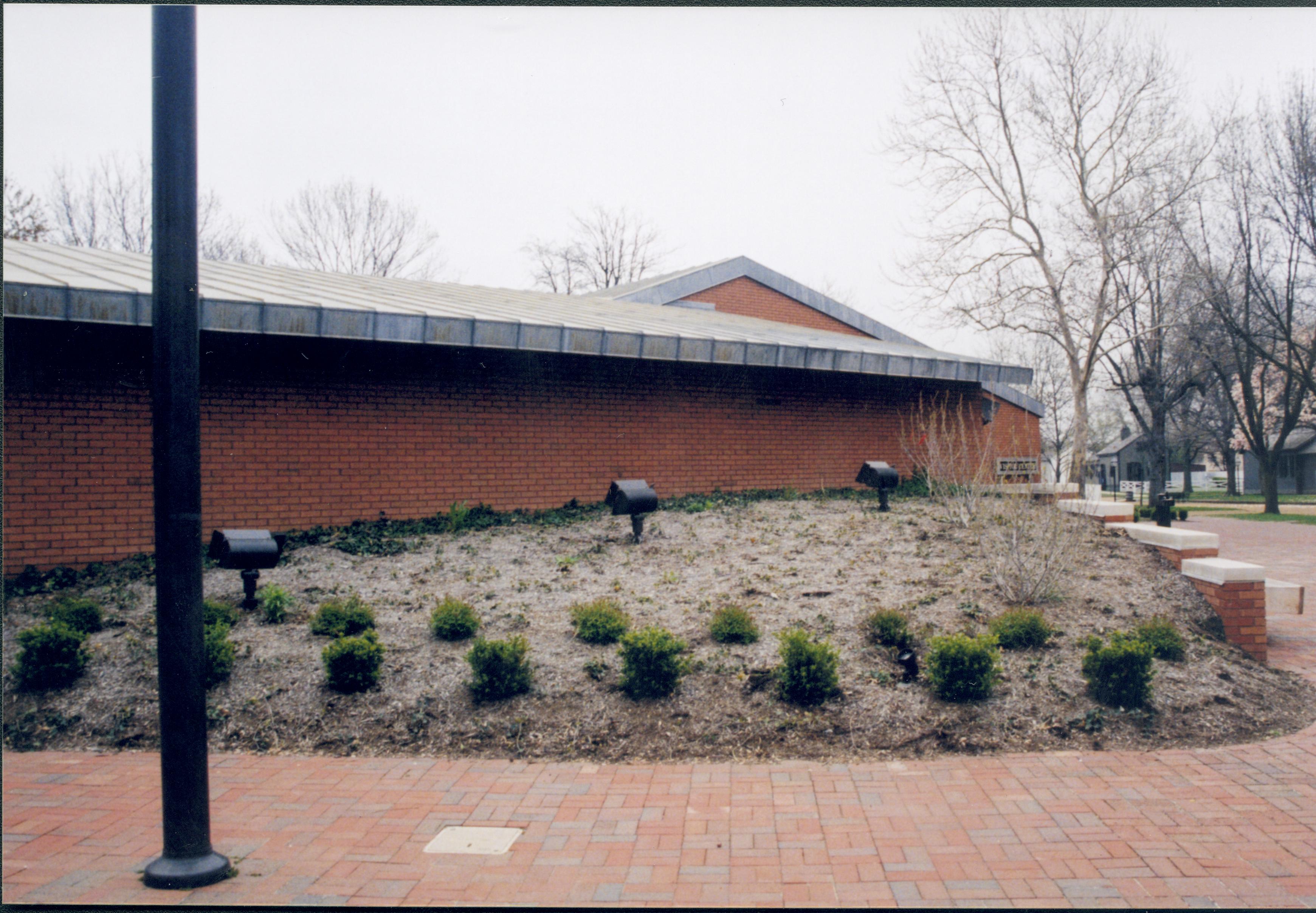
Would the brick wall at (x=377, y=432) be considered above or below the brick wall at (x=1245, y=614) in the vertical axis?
above

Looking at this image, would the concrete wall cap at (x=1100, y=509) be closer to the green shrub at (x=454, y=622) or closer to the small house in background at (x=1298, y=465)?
the green shrub at (x=454, y=622)

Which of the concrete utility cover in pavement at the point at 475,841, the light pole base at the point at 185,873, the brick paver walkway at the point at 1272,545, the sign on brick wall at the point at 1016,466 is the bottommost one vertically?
the brick paver walkway at the point at 1272,545

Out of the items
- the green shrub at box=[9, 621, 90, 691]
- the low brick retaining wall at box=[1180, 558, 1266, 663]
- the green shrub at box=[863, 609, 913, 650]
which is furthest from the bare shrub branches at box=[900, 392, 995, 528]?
the green shrub at box=[9, 621, 90, 691]

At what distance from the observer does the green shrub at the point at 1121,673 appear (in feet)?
16.6

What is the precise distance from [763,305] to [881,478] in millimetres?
12285

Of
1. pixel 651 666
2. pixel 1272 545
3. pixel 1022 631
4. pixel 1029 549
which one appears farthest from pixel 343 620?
pixel 1272 545

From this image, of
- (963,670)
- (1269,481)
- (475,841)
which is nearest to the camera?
(475,841)

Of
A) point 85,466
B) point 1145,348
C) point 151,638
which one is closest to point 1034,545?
point 151,638

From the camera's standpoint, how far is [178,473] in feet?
11.3

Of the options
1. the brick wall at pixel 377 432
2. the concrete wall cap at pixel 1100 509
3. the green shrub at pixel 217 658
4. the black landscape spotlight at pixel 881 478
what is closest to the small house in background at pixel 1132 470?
the brick wall at pixel 377 432

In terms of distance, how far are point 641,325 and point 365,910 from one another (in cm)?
860

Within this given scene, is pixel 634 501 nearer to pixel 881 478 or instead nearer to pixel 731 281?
pixel 881 478

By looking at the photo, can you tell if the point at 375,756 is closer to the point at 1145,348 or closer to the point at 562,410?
the point at 562,410

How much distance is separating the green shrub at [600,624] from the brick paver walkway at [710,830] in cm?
131
